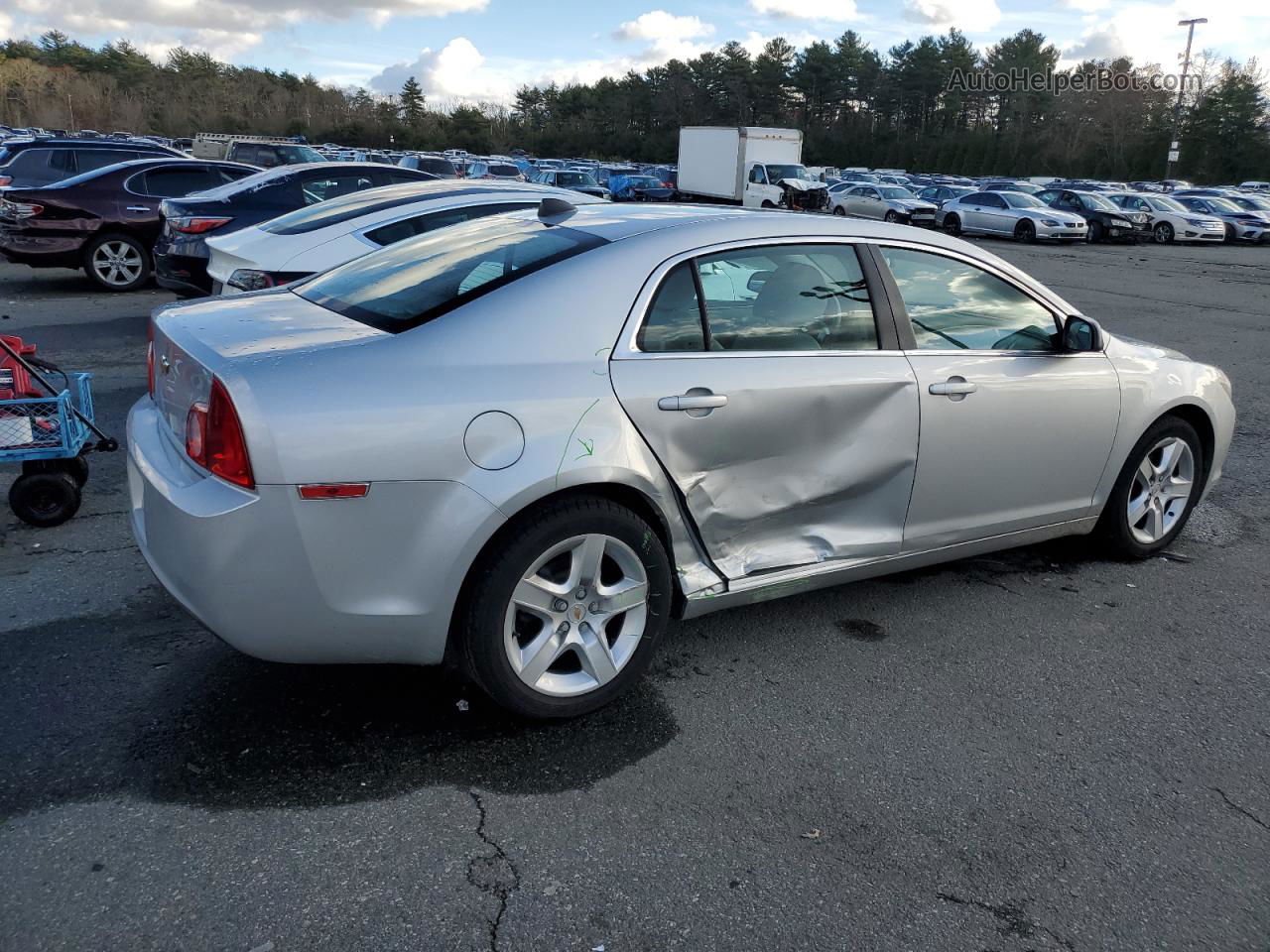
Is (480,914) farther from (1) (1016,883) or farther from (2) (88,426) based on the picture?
(2) (88,426)

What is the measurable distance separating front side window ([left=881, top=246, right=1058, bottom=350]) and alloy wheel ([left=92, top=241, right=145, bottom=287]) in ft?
37.5

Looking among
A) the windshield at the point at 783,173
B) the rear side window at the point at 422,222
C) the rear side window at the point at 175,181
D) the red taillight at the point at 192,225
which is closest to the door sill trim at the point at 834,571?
the rear side window at the point at 422,222

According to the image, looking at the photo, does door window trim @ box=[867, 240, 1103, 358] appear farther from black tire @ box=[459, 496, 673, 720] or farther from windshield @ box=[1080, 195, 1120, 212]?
windshield @ box=[1080, 195, 1120, 212]

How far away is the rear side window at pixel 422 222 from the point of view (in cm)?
761

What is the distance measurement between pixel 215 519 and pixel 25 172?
16177 mm

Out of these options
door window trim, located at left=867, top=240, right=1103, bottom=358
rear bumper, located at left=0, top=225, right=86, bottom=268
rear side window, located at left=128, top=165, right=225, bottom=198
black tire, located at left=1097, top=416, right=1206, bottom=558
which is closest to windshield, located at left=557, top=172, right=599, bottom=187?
rear side window, located at left=128, top=165, right=225, bottom=198

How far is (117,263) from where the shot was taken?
41.2ft

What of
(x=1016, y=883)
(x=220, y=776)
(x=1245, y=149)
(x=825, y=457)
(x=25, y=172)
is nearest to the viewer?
(x=1016, y=883)

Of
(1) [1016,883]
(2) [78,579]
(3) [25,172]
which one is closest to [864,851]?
(1) [1016,883]

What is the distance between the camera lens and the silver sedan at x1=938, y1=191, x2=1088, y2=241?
98.1 feet

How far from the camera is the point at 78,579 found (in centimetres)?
426

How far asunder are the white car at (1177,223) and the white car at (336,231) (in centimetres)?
2985

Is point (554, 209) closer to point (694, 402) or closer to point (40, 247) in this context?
point (694, 402)

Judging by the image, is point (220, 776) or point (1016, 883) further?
point (220, 776)
